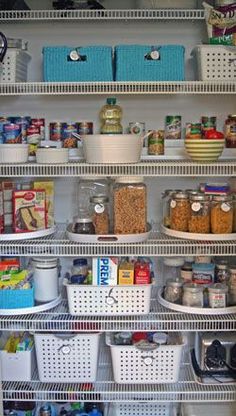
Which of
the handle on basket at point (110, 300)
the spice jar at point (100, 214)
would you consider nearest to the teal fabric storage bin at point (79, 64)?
the spice jar at point (100, 214)

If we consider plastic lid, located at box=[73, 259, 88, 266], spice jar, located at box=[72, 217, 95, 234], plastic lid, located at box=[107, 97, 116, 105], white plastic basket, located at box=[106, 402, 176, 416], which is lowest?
white plastic basket, located at box=[106, 402, 176, 416]

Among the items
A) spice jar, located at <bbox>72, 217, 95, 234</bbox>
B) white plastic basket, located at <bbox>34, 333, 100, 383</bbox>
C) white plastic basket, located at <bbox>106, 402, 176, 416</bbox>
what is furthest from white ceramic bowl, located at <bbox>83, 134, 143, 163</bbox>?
white plastic basket, located at <bbox>106, 402, 176, 416</bbox>

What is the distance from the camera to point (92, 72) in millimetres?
1840

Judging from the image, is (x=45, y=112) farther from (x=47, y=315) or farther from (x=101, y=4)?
(x=47, y=315)

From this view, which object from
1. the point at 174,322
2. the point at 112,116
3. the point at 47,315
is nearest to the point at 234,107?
the point at 112,116

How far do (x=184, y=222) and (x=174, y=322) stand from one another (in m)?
0.39

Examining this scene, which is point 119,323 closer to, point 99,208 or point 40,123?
point 99,208

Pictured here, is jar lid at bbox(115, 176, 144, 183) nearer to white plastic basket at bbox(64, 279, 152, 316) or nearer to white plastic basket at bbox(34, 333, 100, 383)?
white plastic basket at bbox(64, 279, 152, 316)

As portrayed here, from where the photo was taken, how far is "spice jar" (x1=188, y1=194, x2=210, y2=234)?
1859mm

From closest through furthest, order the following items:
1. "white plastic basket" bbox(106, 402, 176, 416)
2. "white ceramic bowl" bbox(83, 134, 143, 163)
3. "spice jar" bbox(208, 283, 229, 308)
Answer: "white ceramic bowl" bbox(83, 134, 143, 163), "spice jar" bbox(208, 283, 229, 308), "white plastic basket" bbox(106, 402, 176, 416)

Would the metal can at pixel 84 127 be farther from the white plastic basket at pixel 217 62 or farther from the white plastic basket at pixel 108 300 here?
the white plastic basket at pixel 108 300

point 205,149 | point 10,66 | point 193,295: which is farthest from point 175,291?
point 10,66

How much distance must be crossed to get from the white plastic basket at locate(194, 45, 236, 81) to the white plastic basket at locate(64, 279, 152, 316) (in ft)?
2.72

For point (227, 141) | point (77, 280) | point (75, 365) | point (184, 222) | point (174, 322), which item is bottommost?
point (75, 365)
